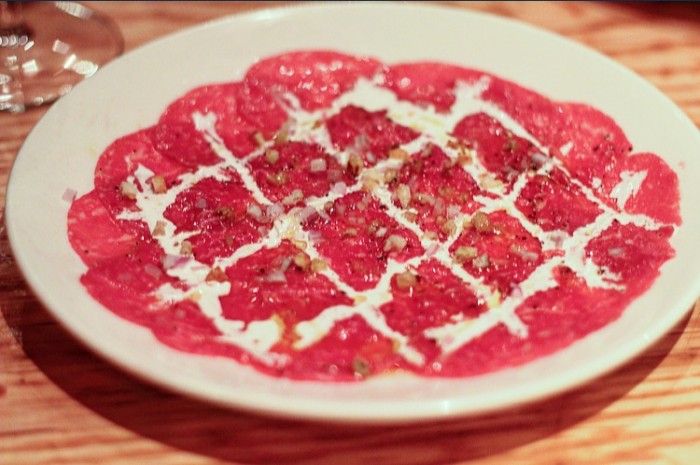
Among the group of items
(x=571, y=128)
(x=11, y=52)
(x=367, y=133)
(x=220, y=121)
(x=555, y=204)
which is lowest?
(x=11, y=52)

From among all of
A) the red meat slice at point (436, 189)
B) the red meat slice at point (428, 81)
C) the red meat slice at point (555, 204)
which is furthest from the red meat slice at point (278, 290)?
the red meat slice at point (428, 81)

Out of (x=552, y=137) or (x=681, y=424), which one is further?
(x=552, y=137)

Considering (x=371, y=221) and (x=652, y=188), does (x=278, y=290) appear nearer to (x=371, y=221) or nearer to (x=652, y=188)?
(x=371, y=221)

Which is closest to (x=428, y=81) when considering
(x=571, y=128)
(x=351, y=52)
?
(x=351, y=52)

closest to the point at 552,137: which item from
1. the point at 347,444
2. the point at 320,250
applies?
the point at 320,250

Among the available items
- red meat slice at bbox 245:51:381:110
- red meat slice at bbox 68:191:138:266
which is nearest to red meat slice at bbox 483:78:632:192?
red meat slice at bbox 245:51:381:110

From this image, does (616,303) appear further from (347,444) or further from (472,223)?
(347,444)
